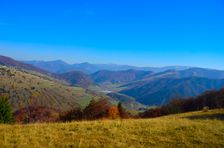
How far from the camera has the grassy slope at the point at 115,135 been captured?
50.8 ft

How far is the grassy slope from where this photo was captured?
15.5 m

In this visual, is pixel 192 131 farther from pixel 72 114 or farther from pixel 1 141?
pixel 72 114

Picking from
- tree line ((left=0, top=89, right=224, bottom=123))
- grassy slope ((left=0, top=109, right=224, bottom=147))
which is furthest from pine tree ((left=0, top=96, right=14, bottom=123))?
grassy slope ((left=0, top=109, right=224, bottom=147))

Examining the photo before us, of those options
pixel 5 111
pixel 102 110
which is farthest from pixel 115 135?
pixel 102 110

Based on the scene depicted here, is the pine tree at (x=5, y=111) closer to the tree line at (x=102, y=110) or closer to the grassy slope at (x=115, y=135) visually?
the tree line at (x=102, y=110)

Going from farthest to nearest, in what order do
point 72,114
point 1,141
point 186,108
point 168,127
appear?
1. point 186,108
2. point 72,114
3. point 168,127
4. point 1,141

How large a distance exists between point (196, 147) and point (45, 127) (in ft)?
30.8

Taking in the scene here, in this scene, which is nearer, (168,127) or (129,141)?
(129,141)


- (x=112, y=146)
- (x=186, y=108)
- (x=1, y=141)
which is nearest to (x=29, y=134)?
(x=1, y=141)

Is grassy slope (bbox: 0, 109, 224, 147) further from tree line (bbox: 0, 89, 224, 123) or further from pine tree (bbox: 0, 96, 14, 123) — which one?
pine tree (bbox: 0, 96, 14, 123)

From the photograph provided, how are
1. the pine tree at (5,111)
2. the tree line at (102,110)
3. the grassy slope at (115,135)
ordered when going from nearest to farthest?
the grassy slope at (115,135)
the pine tree at (5,111)
the tree line at (102,110)

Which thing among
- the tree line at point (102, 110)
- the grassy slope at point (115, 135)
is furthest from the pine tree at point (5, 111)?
the grassy slope at point (115, 135)

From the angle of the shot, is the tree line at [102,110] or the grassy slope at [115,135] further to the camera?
the tree line at [102,110]

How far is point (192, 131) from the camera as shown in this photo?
746 inches
